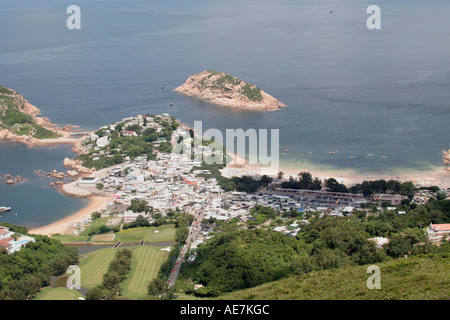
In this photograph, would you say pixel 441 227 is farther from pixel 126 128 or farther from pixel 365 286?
pixel 126 128

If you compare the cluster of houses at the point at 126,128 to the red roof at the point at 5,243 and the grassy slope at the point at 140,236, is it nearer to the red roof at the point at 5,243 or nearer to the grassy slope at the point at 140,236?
the grassy slope at the point at 140,236

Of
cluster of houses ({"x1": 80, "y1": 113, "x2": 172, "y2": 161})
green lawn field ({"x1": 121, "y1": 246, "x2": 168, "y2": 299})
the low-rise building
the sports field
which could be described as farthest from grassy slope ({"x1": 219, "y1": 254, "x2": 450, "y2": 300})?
cluster of houses ({"x1": 80, "y1": 113, "x2": 172, "y2": 161})

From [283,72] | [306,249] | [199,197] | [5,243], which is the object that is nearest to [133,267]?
[5,243]

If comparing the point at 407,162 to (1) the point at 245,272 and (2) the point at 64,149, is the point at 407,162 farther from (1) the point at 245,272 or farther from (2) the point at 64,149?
(2) the point at 64,149

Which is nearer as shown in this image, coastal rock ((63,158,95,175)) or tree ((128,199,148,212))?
tree ((128,199,148,212))

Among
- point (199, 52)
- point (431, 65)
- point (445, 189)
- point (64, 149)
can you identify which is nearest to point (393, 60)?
point (431, 65)

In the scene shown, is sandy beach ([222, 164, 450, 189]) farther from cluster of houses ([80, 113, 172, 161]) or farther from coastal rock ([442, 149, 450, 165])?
cluster of houses ([80, 113, 172, 161])

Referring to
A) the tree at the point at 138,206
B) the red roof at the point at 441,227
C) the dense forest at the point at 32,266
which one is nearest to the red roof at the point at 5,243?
the dense forest at the point at 32,266
